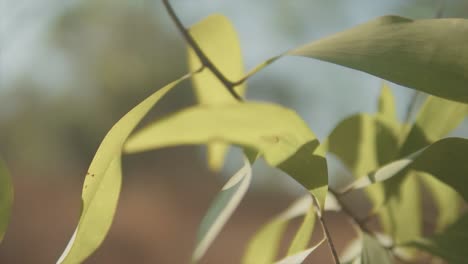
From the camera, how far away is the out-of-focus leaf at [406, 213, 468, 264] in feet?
1.17

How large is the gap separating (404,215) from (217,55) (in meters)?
0.21

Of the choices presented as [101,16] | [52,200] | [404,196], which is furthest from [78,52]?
[404,196]

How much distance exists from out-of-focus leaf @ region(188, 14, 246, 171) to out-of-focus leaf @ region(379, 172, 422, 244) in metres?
0.15

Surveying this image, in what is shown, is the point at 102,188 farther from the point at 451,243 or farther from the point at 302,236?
the point at 451,243

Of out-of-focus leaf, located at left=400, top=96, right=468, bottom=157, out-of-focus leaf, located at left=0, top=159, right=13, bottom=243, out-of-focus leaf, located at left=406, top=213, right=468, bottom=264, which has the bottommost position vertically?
out-of-focus leaf, located at left=406, top=213, right=468, bottom=264

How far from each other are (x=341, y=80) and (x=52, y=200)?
2.11ft

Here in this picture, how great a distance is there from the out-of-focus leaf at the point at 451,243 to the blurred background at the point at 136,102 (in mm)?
656

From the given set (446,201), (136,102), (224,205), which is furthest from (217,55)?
(136,102)

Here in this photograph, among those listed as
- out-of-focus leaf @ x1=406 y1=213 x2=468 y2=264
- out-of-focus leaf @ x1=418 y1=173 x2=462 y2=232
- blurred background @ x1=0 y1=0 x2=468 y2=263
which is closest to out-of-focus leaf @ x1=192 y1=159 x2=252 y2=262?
out-of-focus leaf @ x1=406 y1=213 x2=468 y2=264

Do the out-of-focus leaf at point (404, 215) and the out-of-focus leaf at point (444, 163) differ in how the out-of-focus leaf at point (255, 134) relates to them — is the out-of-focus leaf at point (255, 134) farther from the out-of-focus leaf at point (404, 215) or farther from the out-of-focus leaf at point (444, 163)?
the out-of-focus leaf at point (404, 215)

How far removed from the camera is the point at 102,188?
0.30 m

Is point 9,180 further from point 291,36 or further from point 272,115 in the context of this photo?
point 291,36

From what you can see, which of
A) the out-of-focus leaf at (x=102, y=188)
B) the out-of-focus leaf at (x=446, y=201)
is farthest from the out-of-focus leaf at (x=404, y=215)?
the out-of-focus leaf at (x=102, y=188)

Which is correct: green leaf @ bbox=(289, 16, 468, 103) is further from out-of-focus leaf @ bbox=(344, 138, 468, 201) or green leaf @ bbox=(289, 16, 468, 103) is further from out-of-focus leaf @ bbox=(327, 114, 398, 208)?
out-of-focus leaf @ bbox=(327, 114, 398, 208)
